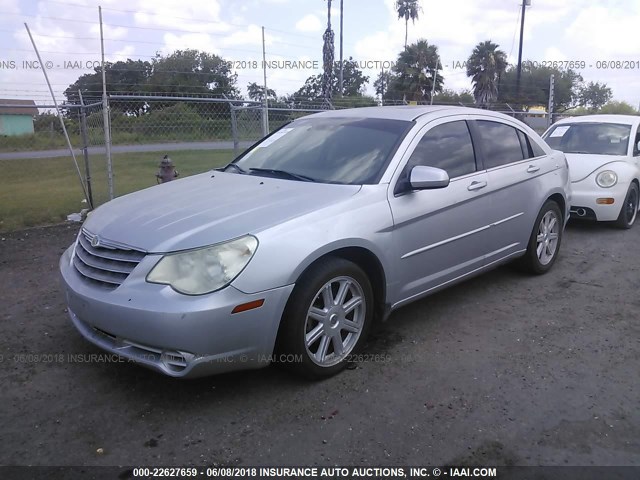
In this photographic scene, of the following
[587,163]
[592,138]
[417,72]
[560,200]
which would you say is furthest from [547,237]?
[417,72]

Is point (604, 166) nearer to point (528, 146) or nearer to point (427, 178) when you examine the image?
point (528, 146)

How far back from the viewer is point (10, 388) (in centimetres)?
336

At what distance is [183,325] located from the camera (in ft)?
9.30

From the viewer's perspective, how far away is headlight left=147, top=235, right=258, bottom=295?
9.61 ft

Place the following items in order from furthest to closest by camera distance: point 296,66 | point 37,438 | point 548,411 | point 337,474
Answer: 1. point 296,66
2. point 548,411
3. point 37,438
4. point 337,474

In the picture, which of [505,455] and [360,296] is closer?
[505,455]

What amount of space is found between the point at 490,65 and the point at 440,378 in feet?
125

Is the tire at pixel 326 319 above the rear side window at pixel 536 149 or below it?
below

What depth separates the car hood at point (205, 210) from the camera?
10.2 feet

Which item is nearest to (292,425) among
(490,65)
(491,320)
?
(491,320)

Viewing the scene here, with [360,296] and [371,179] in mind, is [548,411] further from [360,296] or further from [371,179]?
[371,179]

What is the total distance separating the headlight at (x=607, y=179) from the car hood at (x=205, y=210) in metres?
5.13

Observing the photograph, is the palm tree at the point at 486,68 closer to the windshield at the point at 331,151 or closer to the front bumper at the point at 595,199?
the front bumper at the point at 595,199

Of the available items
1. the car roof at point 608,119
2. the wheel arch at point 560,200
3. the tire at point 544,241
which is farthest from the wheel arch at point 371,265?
the car roof at point 608,119
